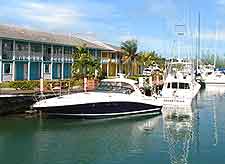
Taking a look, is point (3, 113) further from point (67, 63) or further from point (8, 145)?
point (67, 63)

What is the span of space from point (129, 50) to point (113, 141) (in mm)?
60328

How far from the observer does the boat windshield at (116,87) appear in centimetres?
3531

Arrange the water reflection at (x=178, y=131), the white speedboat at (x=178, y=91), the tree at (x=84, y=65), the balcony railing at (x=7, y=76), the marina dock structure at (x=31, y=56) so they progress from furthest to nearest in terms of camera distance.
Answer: the tree at (x=84, y=65) → the marina dock structure at (x=31, y=56) → the balcony railing at (x=7, y=76) → the white speedboat at (x=178, y=91) → the water reflection at (x=178, y=131)

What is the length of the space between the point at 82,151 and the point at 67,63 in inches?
1549

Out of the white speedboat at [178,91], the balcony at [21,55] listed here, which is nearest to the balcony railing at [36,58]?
the balcony at [21,55]

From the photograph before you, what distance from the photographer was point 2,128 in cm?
2912

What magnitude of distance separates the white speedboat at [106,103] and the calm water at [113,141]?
1007 millimetres

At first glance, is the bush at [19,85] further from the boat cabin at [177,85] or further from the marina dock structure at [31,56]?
the boat cabin at [177,85]

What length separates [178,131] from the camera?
3078cm

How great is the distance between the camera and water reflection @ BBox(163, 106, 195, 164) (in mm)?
23367

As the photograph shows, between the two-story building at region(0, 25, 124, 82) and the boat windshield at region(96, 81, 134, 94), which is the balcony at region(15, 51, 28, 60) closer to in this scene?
the two-story building at region(0, 25, 124, 82)

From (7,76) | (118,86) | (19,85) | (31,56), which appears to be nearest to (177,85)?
(118,86)

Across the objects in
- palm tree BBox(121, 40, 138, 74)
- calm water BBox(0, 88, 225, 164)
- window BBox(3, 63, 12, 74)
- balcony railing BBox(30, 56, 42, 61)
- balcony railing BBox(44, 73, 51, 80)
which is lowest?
calm water BBox(0, 88, 225, 164)

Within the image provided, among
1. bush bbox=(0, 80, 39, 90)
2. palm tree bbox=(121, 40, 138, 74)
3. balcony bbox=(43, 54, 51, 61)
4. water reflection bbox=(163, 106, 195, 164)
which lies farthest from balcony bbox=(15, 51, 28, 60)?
palm tree bbox=(121, 40, 138, 74)
